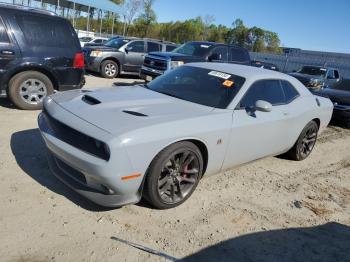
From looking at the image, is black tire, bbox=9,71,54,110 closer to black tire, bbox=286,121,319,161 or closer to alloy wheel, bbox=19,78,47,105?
alloy wheel, bbox=19,78,47,105

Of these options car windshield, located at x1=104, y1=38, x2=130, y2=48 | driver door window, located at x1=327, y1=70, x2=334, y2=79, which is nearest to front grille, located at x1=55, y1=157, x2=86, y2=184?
car windshield, located at x1=104, y1=38, x2=130, y2=48

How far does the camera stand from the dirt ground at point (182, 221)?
10.9ft

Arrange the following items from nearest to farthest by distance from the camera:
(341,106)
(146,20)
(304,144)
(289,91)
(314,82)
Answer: (289,91) → (304,144) → (341,106) → (314,82) → (146,20)

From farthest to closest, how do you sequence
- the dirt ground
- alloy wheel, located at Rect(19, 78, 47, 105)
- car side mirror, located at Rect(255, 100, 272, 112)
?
alloy wheel, located at Rect(19, 78, 47, 105) < car side mirror, located at Rect(255, 100, 272, 112) < the dirt ground

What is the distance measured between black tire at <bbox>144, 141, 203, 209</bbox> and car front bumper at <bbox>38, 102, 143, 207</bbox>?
15 cm

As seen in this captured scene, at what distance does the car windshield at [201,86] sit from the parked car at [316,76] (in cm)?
1167

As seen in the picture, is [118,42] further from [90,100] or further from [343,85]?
[90,100]

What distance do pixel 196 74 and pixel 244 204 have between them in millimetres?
1950

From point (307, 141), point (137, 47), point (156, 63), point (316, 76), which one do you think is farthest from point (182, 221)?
point (316, 76)

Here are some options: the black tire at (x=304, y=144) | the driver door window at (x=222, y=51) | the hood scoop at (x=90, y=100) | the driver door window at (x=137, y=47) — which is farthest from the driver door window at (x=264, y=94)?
the driver door window at (x=137, y=47)

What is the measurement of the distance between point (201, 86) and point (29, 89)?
395 cm

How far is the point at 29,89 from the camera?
7.27 metres

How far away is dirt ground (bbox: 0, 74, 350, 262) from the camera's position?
331cm

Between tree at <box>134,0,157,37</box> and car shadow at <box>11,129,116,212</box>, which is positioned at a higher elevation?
tree at <box>134,0,157,37</box>
